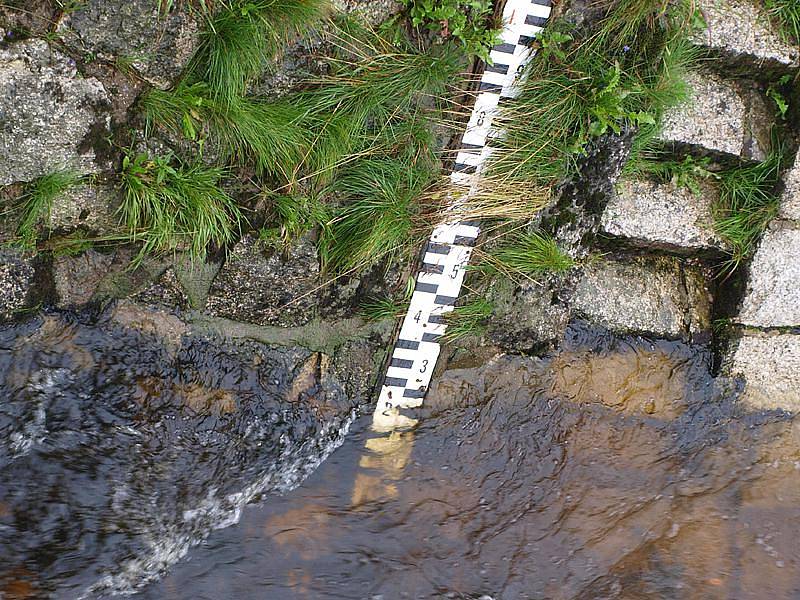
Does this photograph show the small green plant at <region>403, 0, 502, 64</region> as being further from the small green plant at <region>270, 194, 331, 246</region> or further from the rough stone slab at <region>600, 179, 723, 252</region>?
the rough stone slab at <region>600, 179, 723, 252</region>

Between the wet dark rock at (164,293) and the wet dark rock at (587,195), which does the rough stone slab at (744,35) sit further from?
the wet dark rock at (164,293)

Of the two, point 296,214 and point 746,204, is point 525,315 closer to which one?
point 296,214

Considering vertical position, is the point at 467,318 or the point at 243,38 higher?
the point at 243,38

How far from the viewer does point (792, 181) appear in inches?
167

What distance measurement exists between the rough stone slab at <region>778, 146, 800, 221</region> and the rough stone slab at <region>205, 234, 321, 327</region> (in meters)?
2.74

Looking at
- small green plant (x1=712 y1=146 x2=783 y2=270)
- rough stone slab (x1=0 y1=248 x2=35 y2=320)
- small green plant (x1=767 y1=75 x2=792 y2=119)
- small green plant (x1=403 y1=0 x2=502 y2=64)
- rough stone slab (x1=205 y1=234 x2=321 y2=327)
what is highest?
small green plant (x1=767 y1=75 x2=792 y2=119)

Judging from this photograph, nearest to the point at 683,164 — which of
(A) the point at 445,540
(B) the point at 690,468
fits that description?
(B) the point at 690,468

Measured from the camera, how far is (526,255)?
386 cm

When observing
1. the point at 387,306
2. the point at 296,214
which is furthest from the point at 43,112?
the point at 387,306

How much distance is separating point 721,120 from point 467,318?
6.22ft

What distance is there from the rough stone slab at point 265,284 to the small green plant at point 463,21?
3.85 feet

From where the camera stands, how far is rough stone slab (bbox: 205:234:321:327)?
3607mm

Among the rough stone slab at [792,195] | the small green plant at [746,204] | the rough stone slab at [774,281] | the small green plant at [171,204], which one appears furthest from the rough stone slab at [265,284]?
the rough stone slab at [792,195]

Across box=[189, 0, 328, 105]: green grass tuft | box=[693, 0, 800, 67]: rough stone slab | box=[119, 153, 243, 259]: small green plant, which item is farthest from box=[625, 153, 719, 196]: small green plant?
box=[119, 153, 243, 259]: small green plant
